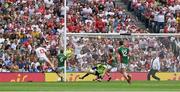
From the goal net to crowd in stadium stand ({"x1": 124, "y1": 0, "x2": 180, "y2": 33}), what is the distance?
3591 millimetres

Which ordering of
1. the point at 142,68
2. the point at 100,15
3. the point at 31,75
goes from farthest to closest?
the point at 100,15 → the point at 142,68 → the point at 31,75

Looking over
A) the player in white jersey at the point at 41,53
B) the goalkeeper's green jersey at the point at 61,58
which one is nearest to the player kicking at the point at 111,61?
the goalkeeper's green jersey at the point at 61,58

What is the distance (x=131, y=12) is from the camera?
54906 millimetres

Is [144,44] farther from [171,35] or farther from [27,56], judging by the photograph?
[27,56]

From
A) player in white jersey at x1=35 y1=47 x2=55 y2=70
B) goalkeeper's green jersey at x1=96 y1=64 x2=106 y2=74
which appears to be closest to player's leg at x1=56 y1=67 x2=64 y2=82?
player in white jersey at x1=35 y1=47 x2=55 y2=70

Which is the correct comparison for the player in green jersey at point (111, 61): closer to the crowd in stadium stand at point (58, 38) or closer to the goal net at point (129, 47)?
the goal net at point (129, 47)

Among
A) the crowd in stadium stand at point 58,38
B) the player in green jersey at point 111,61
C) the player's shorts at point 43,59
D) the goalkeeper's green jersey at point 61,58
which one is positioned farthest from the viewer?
the crowd in stadium stand at point 58,38

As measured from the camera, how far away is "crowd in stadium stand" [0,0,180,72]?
Result: 46.0m

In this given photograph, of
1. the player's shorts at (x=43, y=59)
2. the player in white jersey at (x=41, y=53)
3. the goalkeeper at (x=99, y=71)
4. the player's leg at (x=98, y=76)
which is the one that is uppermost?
the player in white jersey at (x=41, y=53)

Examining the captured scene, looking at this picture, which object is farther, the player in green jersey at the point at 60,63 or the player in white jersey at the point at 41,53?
the player in white jersey at the point at 41,53

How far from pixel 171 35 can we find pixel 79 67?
6595 mm

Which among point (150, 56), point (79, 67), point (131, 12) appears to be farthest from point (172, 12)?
point (79, 67)

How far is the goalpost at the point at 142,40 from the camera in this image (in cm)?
4756

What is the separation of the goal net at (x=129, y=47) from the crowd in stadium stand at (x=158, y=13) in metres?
3.59
